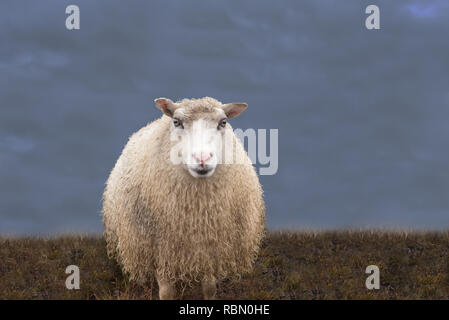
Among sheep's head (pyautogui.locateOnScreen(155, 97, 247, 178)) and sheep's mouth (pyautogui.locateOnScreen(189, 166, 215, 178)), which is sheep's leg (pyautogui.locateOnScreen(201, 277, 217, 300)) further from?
sheep's mouth (pyautogui.locateOnScreen(189, 166, 215, 178))

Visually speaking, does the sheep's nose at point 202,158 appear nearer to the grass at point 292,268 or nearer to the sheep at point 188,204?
the sheep at point 188,204

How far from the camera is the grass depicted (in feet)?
29.6

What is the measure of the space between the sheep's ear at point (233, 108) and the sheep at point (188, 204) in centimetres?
2

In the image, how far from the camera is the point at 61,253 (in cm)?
1150

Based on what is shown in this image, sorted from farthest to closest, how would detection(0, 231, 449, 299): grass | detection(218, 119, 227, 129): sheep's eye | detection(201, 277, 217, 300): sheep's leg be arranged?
detection(0, 231, 449, 299): grass, detection(201, 277, 217, 300): sheep's leg, detection(218, 119, 227, 129): sheep's eye

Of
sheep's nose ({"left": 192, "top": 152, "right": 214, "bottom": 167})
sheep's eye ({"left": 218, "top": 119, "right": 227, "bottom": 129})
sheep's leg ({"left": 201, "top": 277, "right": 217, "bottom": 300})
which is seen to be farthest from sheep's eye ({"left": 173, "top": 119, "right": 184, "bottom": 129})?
sheep's leg ({"left": 201, "top": 277, "right": 217, "bottom": 300})

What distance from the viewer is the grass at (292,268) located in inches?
355

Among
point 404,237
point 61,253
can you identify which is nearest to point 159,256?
point 61,253

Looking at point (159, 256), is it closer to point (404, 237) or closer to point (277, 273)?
point (277, 273)

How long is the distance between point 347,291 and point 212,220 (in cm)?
358

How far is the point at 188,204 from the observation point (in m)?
6.95

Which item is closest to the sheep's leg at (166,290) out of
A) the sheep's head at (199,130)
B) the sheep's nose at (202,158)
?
the sheep's head at (199,130)

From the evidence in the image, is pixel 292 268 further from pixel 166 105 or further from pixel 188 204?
pixel 166 105

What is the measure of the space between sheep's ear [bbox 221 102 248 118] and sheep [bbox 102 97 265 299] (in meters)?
0.02
